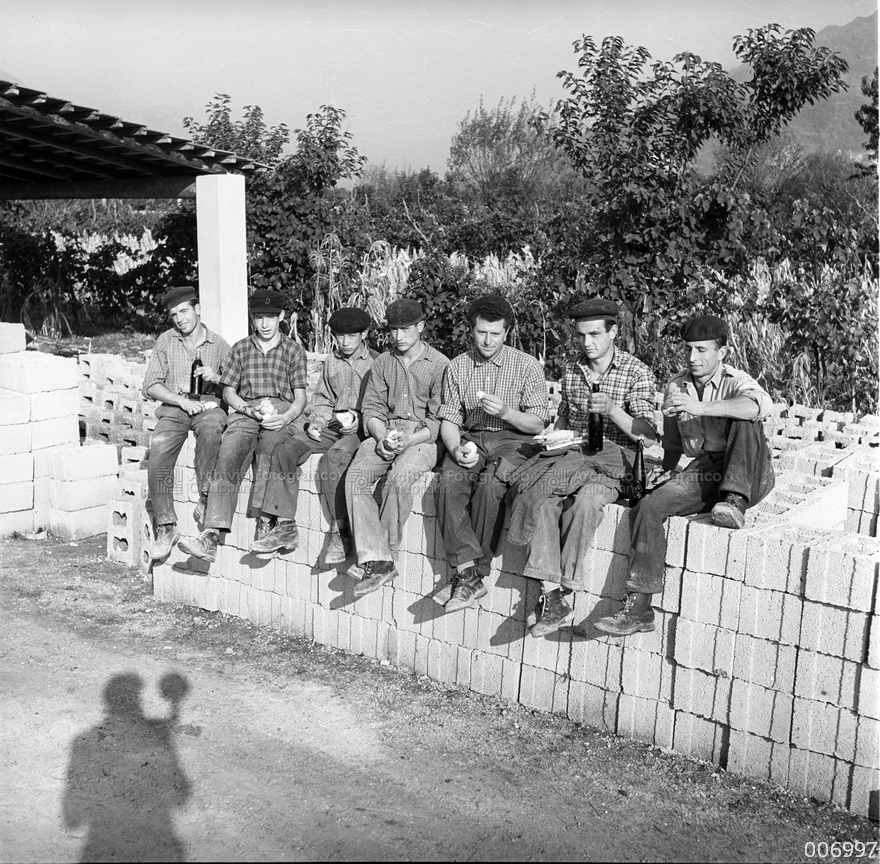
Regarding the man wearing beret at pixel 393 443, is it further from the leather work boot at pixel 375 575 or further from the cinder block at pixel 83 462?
the cinder block at pixel 83 462

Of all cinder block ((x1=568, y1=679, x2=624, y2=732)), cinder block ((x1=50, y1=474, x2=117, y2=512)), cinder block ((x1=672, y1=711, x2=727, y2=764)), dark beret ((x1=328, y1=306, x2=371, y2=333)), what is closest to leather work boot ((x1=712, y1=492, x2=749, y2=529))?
cinder block ((x1=672, y1=711, x2=727, y2=764))

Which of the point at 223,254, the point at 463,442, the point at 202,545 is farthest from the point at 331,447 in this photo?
the point at 223,254

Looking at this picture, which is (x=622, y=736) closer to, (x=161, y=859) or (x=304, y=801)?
(x=304, y=801)

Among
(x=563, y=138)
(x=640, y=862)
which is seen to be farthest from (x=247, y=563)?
(x=563, y=138)

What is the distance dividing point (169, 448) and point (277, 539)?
3.73 ft

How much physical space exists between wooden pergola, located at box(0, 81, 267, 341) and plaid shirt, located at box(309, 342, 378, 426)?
5.89 m

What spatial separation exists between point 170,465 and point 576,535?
3.17 metres

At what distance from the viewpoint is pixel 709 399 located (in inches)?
213

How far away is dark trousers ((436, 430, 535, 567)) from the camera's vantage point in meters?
5.56

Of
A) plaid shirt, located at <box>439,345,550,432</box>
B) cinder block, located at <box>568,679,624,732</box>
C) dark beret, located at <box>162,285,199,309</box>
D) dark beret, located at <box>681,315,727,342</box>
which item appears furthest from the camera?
dark beret, located at <box>162,285,199,309</box>

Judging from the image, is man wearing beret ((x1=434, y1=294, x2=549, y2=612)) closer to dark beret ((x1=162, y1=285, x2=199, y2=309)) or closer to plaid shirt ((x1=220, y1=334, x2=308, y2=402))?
plaid shirt ((x1=220, y1=334, x2=308, y2=402))

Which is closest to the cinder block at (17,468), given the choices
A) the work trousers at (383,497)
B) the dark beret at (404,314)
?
the work trousers at (383,497)

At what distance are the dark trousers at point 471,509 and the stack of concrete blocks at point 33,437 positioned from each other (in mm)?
4605

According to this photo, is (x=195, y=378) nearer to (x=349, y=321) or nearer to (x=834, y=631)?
(x=349, y=321)
